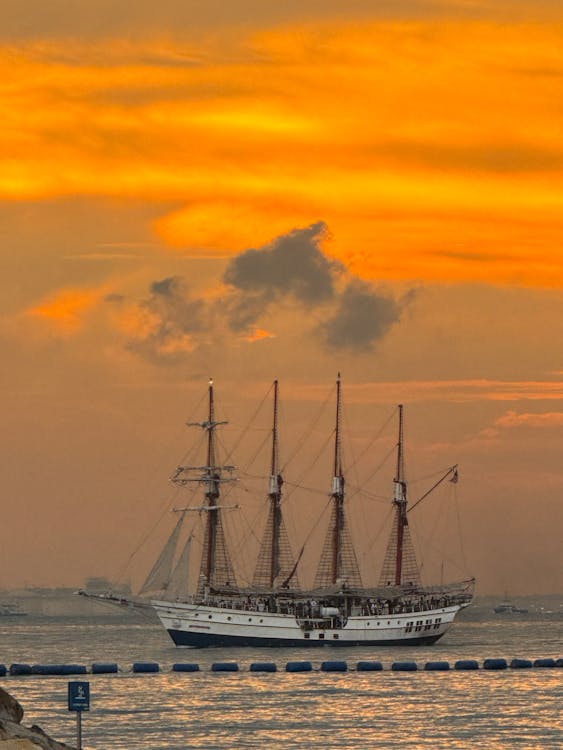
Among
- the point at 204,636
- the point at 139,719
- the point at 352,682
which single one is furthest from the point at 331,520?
the point at 139,719

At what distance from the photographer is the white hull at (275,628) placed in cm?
16100

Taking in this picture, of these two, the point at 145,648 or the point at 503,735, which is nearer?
the point at 503,735

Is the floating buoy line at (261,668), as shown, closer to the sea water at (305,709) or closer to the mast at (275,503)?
the sea water at (305,709)

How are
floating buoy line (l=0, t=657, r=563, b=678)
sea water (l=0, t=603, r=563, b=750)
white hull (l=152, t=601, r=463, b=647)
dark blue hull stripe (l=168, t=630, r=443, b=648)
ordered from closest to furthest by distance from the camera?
sea water (l=0, t=603, r=563, b=750) < floating buoy line (l=0, t=657, r=563, b=678) < white hull (l=152, t=601, r=463, b=647) < dark blue hull stripe (l=168, t=630, r=443, b=648)

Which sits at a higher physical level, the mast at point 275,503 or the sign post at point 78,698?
the mast at point 275,503

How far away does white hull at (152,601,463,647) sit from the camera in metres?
161

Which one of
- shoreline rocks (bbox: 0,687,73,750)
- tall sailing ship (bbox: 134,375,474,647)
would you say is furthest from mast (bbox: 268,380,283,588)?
shoreline rocks (bbox: 0,687,73,750)

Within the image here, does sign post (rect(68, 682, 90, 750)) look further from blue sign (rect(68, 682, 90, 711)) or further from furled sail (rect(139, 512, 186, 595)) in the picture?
furled sail (rect(139, 512, 186, 595))

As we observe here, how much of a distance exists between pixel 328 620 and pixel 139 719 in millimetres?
84291

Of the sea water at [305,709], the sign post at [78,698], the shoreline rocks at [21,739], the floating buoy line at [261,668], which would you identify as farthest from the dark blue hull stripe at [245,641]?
the sign post at [78,698]

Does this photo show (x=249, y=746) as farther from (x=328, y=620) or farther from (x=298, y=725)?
(x=328, y=620)

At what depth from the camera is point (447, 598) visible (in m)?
176

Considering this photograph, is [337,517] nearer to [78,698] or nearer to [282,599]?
[282,599]

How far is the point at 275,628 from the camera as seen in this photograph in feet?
535
